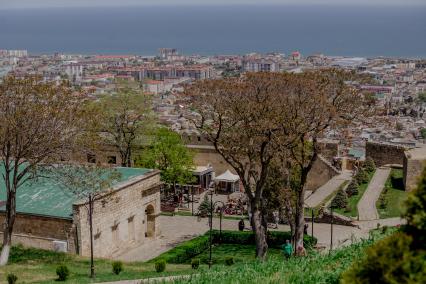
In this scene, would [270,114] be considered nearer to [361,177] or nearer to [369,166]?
[361,177]

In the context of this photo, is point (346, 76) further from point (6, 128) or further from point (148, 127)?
point (148, 127)

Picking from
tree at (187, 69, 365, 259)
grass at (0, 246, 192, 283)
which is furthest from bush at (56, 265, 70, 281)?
tree at (187, 69, 365, 259)

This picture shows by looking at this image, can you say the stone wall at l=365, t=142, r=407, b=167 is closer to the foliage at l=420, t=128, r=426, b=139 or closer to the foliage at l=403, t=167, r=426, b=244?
the foliage at l=403, t=167, r=426, b=244

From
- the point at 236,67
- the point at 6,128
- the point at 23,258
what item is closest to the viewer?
the point at 6,128

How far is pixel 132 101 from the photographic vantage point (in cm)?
2794

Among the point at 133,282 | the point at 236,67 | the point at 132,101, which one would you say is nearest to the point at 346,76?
the point at 133,282

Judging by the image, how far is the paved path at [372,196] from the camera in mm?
22891

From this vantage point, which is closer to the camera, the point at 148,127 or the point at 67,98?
the point at 67,98

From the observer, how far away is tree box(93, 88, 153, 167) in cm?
2780

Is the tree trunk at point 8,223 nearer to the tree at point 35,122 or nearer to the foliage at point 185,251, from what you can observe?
the tree at point 35,122

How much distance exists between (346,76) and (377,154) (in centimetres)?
1490

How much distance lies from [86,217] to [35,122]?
4.42 metres

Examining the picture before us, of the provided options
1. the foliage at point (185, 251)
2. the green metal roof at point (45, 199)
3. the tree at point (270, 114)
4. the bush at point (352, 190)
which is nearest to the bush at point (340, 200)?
the bush at point (352, 190)

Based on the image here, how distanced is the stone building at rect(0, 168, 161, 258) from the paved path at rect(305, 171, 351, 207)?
7.11 metres
